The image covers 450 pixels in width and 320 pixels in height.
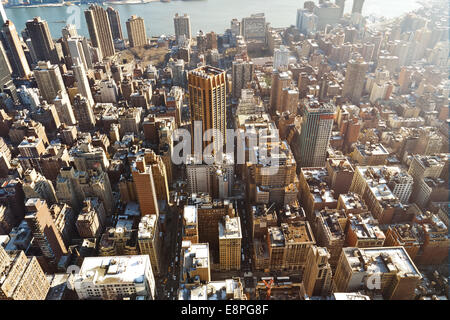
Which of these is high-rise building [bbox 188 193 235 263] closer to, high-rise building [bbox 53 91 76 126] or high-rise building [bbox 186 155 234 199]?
high-rise building [bbox 186 155 234 199]

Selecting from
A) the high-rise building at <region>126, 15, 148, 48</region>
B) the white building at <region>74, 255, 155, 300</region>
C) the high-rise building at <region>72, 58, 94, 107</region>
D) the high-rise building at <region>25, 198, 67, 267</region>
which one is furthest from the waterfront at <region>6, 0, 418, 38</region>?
the white building at <region>74, 255, 155, 300</region>

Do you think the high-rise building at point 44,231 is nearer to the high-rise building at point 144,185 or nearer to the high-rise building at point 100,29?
the high-rise building at point 144,185

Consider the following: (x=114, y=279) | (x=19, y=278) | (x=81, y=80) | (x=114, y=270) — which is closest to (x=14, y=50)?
(x=81, y=80)

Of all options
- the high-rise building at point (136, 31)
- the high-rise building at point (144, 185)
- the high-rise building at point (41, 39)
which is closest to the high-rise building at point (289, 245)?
the high-rise building at point (144, 185)
